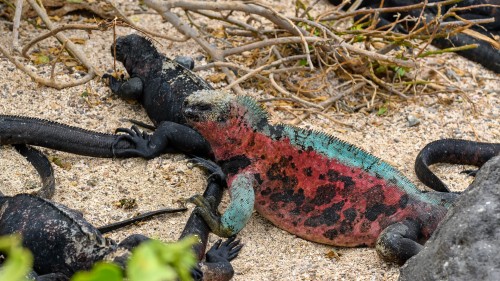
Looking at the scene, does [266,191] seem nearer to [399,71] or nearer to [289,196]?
[289,196]

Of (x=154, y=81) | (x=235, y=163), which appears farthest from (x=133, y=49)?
(x=235, y=163)

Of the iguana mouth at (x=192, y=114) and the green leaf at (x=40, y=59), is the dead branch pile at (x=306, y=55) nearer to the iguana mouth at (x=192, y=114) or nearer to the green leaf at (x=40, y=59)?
the green leaf at (x=40, y=59)

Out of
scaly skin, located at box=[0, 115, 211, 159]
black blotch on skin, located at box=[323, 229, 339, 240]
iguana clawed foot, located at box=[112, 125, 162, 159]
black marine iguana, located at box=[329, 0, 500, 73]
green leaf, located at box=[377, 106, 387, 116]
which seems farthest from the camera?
black marine iguana, located at box=[329, 0, 500, 73]

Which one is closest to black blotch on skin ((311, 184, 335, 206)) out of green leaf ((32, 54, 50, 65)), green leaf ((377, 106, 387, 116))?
green leaf ((377, 106, 387, 116))

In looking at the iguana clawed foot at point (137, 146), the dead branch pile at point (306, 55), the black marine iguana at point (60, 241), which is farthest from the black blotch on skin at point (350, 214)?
the dead branch pile at point (306, 55)

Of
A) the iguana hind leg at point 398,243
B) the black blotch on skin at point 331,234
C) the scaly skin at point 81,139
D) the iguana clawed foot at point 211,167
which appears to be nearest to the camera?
the iguana hind leg at point 398,243

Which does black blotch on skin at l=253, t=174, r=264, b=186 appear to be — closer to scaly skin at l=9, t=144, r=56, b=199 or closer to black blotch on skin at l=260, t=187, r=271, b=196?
black blotch on skin at l=260, t=187, r=271, b=196
